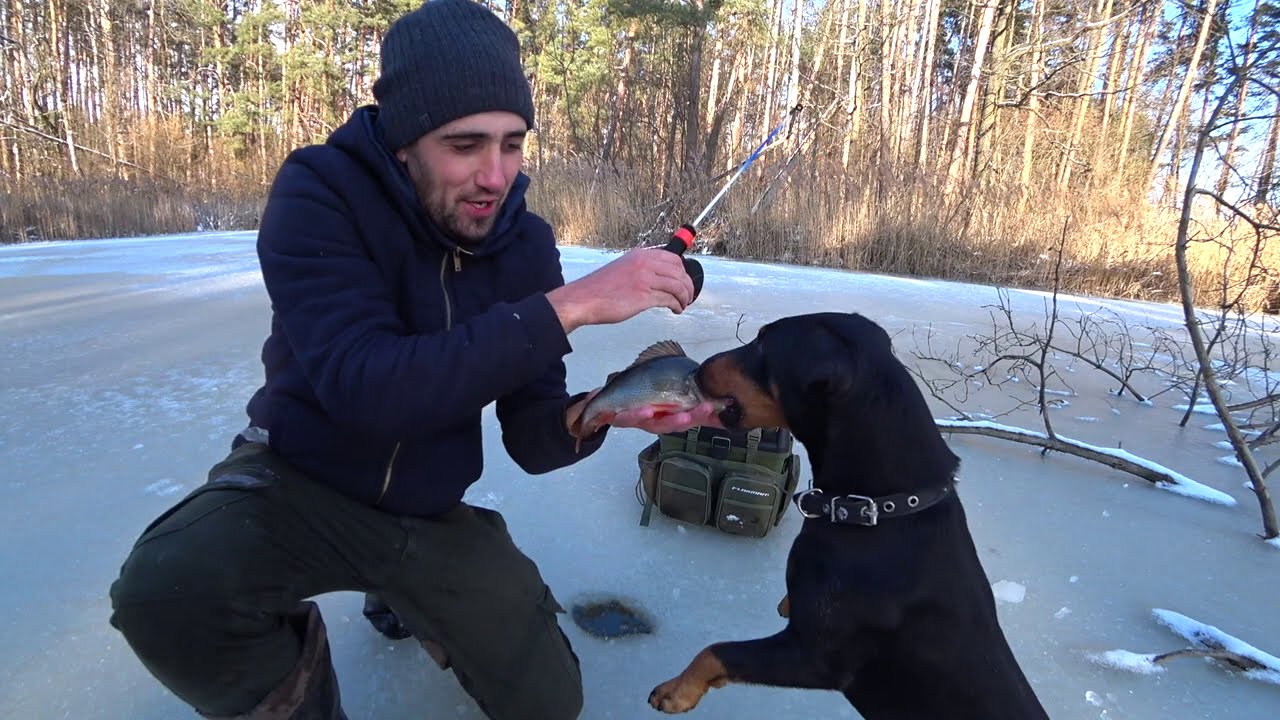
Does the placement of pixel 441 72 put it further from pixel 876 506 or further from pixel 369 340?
pixel 876 506

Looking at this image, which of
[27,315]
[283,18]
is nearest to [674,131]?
[27,315]

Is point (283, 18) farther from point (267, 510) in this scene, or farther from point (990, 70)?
point (267, 510)

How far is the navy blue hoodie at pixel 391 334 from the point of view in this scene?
1.21m

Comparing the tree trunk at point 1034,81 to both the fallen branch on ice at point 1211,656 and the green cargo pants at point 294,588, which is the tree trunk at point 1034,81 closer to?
the fallen branch on ice at point 1211,656

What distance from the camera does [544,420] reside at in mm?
1720

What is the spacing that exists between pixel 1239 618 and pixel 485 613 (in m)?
2.09

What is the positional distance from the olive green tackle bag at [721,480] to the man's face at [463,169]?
110 cm

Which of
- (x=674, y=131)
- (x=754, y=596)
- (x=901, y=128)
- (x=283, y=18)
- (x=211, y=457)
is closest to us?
(x=754, y=596)

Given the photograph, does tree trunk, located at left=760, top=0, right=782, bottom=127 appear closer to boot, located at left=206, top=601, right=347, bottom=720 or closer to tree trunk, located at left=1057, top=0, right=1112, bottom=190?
tree trunk, located at left=1057, top=0, right=1112, bottom=190

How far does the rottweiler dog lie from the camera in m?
1.34

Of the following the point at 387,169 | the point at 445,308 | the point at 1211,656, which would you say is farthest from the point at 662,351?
the point at 1211,656

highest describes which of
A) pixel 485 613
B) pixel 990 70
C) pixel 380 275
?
pixel 990 70

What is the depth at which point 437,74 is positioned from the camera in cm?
141

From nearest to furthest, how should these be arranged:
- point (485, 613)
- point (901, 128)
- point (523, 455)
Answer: point (485, 613) → point (523, 455) → point (901, 128)
